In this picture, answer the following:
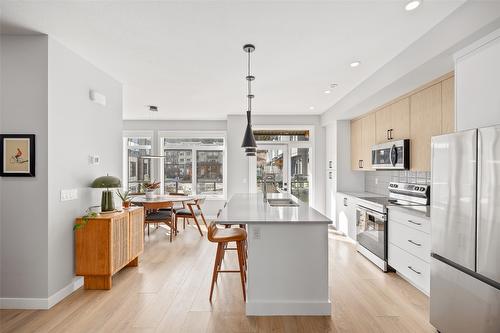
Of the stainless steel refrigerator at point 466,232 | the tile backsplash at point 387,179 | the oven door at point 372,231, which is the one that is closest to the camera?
the stainless steel refrigerator at point 466,232

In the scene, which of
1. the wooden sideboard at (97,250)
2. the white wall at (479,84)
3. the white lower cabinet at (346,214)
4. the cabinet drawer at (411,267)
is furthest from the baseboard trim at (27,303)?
the white lower cabinet at (346,214)

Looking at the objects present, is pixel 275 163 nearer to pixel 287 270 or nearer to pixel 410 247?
pixel 410 247

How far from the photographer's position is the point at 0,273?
262cm

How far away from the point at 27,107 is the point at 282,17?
2.50m

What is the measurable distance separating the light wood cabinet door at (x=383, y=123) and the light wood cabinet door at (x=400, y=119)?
0.08 metres

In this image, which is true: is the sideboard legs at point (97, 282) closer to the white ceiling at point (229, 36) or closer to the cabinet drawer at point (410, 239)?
the white ceiling at point (229, 36)

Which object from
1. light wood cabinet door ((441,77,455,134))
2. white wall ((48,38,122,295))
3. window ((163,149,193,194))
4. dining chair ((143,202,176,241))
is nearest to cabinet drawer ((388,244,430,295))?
light wood cabinet door ((441,77,455,134))

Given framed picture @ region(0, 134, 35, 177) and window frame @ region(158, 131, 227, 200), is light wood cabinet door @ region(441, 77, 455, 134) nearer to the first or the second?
framed picture @ region(0, 134, 35, 177)

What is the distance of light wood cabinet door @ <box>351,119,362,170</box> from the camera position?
5.14m

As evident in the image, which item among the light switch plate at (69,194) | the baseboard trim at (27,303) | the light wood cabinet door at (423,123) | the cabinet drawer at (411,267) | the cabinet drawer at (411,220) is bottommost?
the baseboard trim at (27,303)

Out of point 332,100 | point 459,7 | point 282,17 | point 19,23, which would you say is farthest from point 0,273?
point 332,100

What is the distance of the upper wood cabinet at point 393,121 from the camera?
12.0 ft

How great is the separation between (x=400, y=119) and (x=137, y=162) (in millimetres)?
6126

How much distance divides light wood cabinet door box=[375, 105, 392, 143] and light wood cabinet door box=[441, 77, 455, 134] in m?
1.10
